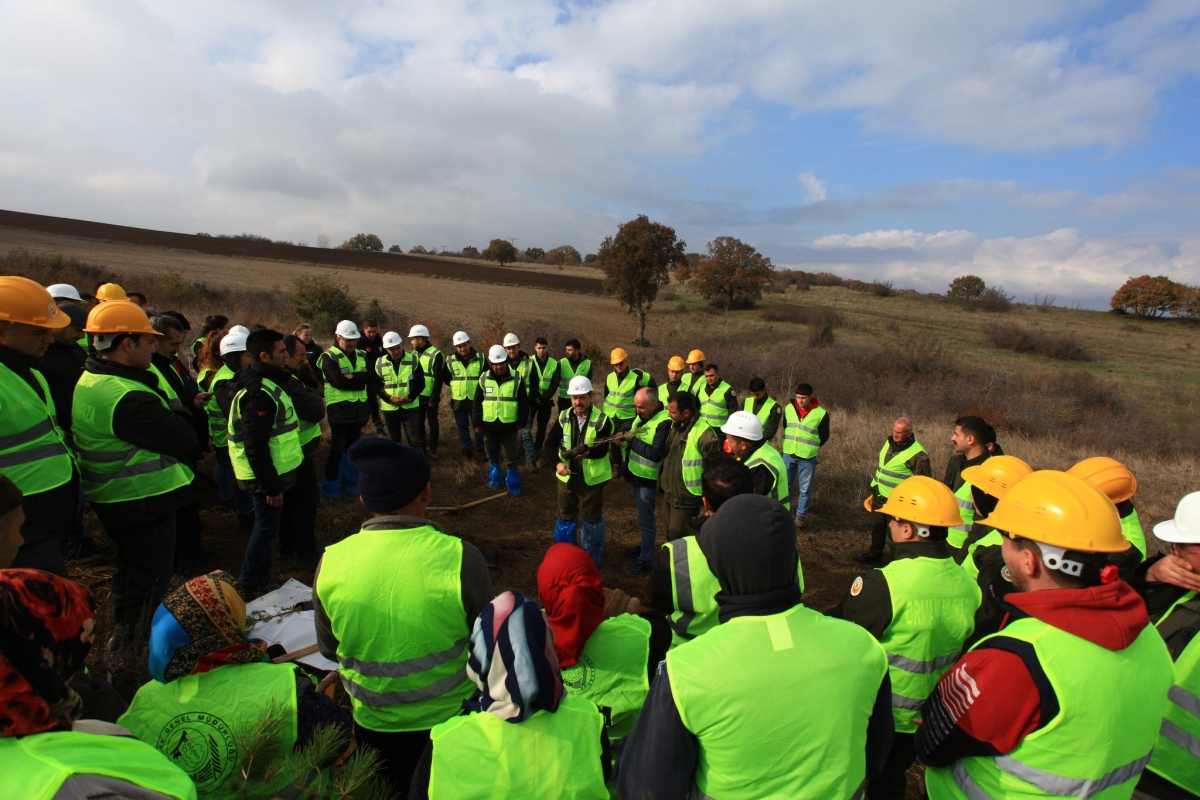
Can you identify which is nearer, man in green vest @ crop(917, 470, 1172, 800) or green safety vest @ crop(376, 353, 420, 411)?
man in green vest @ crop(917, 470, 1172, 800)

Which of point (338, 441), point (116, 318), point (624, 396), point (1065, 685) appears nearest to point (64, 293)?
point (338, 441)

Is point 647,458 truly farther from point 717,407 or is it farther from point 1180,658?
point 1180,658

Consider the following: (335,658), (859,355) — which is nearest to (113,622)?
(335,658)

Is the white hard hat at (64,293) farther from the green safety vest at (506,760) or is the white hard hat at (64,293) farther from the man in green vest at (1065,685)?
the man in green vest at (1065,685)

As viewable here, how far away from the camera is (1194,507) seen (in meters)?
2.13

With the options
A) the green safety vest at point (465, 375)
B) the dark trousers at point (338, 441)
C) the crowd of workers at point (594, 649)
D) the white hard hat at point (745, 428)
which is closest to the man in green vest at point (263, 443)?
the crowd of workers at point (594, 649)

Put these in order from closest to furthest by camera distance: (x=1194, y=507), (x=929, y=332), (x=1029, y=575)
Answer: (x=1029, y=575) → (x=1194, y=507) → (x=929, y=332)

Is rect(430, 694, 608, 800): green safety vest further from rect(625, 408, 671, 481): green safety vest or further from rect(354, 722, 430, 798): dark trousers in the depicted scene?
rect(625, 408, 671, 481): green safety vest

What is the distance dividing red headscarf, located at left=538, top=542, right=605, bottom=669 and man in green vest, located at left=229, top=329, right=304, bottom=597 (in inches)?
120

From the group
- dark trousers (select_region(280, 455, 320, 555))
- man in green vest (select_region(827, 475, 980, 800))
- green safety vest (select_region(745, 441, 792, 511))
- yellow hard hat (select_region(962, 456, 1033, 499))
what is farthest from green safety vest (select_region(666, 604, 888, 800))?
dark trousers (select_region(280, 455, 320, 555))

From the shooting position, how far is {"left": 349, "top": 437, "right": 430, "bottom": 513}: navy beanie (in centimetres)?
213

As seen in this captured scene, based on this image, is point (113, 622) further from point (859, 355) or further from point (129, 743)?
point (859, 355)

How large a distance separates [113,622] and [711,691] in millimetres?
4085

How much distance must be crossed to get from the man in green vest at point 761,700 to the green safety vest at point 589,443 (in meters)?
3.63
